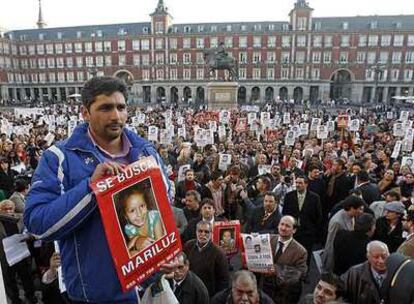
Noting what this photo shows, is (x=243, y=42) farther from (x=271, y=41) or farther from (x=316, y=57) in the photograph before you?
(x=316, y=57)

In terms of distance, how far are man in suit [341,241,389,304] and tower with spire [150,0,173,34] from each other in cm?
7380

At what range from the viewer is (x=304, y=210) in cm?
650

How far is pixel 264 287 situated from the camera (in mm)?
4766

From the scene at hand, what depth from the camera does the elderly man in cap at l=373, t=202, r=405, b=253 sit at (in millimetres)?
5371

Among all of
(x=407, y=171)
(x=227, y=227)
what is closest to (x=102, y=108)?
(x=227, y=227)

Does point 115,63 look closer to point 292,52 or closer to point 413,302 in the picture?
point 292,52

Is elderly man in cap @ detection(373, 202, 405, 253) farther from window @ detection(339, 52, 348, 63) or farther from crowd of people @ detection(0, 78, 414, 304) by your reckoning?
window @ detection(339, 52, 348, 63)

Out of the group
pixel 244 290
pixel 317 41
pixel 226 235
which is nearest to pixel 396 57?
pixel 317 41

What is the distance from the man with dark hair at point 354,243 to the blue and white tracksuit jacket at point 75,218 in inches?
154

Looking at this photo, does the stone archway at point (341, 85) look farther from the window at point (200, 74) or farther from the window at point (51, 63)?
the window at point (51, 63)

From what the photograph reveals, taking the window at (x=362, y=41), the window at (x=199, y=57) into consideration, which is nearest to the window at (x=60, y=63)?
the window at (x=199, y=57)

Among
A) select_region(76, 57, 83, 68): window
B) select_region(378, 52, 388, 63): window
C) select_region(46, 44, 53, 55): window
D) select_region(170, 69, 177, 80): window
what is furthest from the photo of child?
select_region(46, 44, 53, 55): window

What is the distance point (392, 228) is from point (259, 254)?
2.28m

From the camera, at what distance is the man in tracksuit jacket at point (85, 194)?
5.36ft
